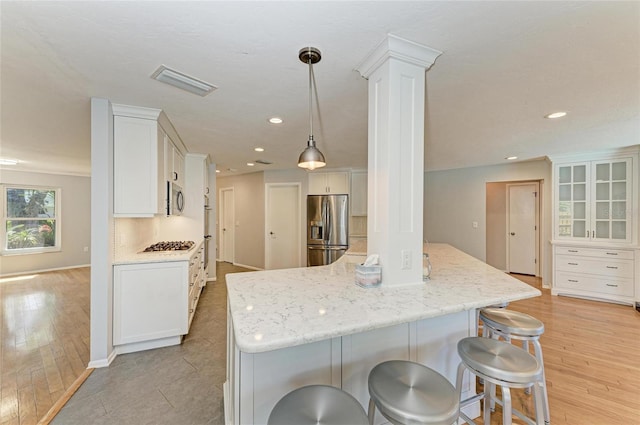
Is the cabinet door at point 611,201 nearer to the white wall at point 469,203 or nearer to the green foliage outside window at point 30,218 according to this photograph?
the white wall at point 469,203

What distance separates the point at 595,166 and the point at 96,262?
6.53 meters

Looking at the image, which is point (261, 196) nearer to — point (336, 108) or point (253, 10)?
point (336, 108)

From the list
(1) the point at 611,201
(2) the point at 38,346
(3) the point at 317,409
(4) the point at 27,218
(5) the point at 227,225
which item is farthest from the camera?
(5) the point at 227,225

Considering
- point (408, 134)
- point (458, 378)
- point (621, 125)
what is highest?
point (621, 125)

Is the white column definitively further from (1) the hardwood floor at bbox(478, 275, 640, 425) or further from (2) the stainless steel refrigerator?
(2) the stainless steel refrigerator

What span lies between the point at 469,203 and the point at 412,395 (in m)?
5.29

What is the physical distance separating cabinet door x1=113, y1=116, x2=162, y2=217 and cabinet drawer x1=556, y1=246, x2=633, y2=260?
19.3 feet

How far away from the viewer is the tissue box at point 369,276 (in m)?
1.51

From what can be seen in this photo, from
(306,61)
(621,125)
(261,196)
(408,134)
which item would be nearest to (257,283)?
(408,134)

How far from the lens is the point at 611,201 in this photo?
397 centimetres

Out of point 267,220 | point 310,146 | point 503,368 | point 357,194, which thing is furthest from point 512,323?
point 267,220

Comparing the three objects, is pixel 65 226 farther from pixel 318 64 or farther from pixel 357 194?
pixel 318 64

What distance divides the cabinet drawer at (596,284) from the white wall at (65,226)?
999 centimetres

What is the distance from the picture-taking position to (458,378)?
1535 mm
